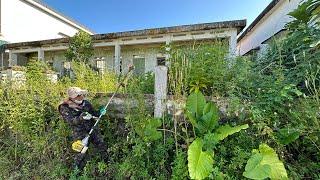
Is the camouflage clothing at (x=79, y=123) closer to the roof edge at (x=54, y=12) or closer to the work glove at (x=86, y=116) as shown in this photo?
the work glove at (x=86, y=116)

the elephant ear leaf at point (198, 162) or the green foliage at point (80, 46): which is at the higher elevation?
the green foliage at point (80, 46)

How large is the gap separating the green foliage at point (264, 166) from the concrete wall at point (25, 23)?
57.5 feet

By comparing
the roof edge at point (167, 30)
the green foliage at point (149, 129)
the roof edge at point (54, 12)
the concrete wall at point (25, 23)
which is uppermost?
the roof edge at point (54, 12)

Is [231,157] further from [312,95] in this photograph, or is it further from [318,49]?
[318,49]

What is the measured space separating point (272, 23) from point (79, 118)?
9.64 metres

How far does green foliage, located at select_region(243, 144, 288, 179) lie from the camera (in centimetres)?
267

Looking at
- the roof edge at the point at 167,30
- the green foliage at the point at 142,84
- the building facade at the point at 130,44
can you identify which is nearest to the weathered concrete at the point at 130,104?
the green foliage at the point at 142,84

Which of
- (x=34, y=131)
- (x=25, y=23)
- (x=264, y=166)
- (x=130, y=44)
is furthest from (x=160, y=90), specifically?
(x=25, y=23)

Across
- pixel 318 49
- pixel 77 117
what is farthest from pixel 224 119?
pixel 77 117

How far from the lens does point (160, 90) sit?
3.91 meters

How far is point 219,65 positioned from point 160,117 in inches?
47.8

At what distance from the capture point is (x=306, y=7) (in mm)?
4590

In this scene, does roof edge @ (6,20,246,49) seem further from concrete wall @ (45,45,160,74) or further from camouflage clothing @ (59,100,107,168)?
camouflage clothing @ (59,100,107,168)

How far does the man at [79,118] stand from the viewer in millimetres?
3863
